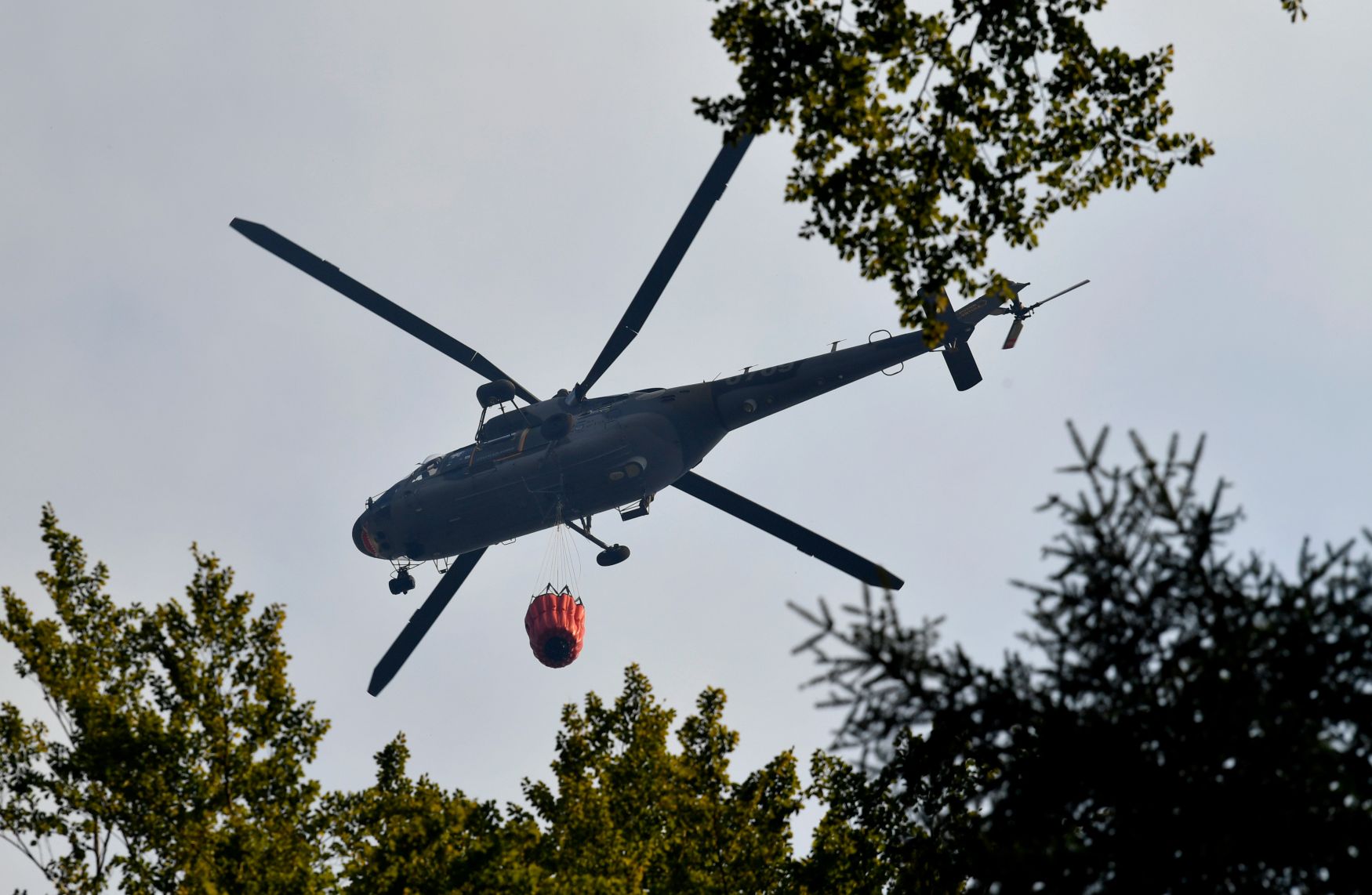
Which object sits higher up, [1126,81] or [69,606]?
[69,606]

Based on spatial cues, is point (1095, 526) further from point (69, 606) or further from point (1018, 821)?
point (69, 606)

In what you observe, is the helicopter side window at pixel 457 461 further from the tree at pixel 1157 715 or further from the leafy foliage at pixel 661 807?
the tree at pixel 1157 715

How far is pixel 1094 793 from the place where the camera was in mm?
8852

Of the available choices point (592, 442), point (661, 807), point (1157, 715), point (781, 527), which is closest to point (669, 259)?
point (592, 442)

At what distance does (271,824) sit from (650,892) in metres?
5.51

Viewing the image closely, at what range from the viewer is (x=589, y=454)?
91.6ft

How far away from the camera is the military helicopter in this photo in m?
27.9

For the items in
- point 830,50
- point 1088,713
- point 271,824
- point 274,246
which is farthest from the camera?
point 274,246

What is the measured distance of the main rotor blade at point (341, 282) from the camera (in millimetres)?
28125

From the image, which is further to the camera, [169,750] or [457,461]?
[457,461]

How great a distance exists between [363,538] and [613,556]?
5973 mm

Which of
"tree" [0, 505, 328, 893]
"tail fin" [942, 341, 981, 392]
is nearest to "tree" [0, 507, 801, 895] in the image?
"tree" [0, 505, 328, 893]

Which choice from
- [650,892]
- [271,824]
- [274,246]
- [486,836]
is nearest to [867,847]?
[650,892]

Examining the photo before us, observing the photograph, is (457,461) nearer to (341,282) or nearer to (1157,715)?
(341,282)
